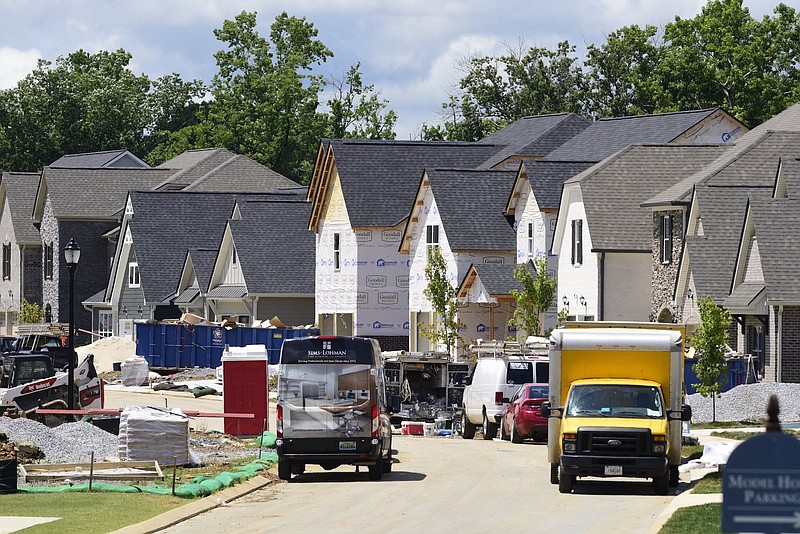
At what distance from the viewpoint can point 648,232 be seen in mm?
54125

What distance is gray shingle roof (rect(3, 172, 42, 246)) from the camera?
315 ft

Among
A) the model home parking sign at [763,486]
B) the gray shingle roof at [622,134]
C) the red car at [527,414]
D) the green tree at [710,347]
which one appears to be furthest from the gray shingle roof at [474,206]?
the model home parking sign at [763,486]

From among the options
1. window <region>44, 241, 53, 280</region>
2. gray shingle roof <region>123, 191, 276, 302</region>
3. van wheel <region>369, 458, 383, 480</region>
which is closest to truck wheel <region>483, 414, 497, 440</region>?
van wheel <region>369, 458, 383, 480</region>

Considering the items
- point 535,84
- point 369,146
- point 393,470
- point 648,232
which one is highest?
point 535,84

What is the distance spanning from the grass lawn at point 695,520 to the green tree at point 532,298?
33658 millimetres

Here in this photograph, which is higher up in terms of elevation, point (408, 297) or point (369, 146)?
point (369, 146)

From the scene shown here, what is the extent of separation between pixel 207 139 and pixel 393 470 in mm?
92859

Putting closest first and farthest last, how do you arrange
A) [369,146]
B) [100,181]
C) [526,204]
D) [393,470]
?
[393,470] < [526,204] < [369,146] < [100,181]

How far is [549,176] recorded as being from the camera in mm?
59188

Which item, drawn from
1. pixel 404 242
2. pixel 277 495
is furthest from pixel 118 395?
pixel 277 495

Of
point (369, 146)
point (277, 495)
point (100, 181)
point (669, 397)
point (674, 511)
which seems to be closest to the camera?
point (674, 511)

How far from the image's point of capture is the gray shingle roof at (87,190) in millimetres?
91062

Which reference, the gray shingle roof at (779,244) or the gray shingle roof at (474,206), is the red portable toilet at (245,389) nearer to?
the gray shingle roof at (779,244)

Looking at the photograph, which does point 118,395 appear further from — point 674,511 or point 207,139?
point 207,139
